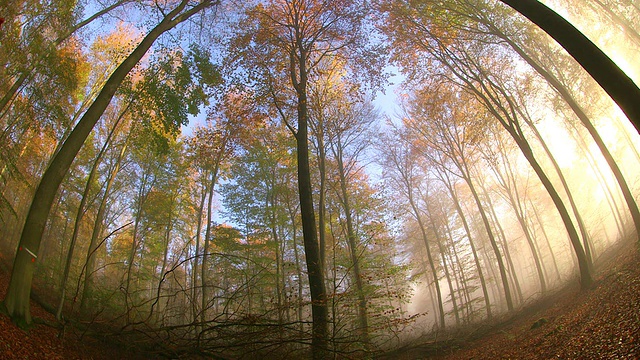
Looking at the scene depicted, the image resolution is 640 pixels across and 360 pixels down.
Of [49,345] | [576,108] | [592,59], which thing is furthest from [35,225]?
[576,108]

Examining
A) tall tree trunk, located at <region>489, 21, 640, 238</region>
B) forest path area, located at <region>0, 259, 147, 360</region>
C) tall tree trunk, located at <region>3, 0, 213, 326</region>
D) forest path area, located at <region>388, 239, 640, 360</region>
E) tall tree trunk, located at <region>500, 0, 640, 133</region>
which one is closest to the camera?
tall tree trunk, located at <region>500, 0, 640, 133</region>

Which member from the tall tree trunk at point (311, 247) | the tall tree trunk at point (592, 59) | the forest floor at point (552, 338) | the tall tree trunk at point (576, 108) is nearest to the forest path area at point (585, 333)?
the forest floor at point (552, 338)

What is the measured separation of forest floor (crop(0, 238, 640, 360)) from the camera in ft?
12.1

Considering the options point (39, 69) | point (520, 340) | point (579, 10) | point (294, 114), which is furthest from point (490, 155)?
point (39, 69)

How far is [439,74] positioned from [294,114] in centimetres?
690

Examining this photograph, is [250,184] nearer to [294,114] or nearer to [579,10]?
[294,114]

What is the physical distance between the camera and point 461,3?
8.75 meters

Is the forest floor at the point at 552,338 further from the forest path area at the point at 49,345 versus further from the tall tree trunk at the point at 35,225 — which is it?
the tall tree trunk at the point at 35,225

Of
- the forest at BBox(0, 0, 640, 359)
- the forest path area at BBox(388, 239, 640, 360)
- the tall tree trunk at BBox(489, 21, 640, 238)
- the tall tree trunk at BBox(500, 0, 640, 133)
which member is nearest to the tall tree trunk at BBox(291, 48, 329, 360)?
the forest at BBox(0, 0, 640, 359)

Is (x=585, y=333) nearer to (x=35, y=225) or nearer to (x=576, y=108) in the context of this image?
(x=576, y=108)

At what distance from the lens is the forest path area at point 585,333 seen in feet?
14.3

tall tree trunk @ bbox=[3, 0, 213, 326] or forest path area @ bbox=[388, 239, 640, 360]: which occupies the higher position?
tall tree trunk @ bbox=[3, 0, 213, 326]

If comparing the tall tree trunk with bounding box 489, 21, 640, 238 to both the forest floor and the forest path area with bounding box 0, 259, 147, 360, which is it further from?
the forest path area with bounding box 0, 259, 147, 360

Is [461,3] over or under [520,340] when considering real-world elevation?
over
